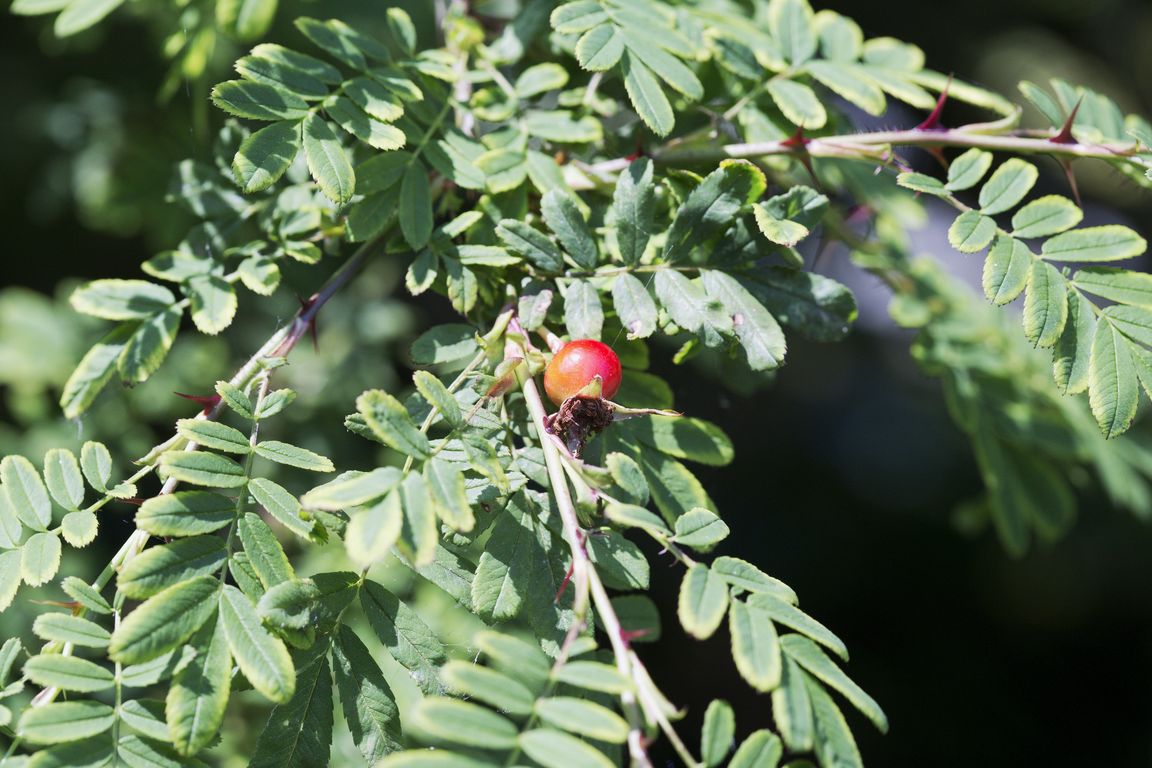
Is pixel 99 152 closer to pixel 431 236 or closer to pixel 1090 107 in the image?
pixel 431 236

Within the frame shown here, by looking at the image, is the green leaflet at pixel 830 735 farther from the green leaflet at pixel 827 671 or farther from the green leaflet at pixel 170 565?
the green leaflet at pixel 170 565

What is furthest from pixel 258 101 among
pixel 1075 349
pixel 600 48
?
pixel 1075 349

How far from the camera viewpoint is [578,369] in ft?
3.84

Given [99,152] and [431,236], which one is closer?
[431,236]

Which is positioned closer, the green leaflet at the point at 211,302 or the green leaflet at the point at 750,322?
the green leaflet at the point at 750,322

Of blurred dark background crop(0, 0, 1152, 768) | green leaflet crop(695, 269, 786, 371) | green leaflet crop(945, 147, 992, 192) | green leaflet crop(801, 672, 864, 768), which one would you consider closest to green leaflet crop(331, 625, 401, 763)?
green leaflet crop(801, 672, 864, 768)

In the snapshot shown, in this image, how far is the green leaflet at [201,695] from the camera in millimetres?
1015

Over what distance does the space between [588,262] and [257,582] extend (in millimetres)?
586

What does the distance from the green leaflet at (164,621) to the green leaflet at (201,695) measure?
0.02 m

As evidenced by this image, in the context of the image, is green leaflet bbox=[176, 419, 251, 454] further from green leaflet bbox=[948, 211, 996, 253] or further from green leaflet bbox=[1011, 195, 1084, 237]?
green leaflet bbox=[1011, 195, 1084, 237]

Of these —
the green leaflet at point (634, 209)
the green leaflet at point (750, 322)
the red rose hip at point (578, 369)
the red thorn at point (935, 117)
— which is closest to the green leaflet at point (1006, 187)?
the red thorn at point (935, 117)

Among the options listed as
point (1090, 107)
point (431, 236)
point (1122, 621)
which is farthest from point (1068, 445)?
point (1122, 621)

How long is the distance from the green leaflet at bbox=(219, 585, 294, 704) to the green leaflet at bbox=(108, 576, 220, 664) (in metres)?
0.02

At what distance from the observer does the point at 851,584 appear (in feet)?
14.2
